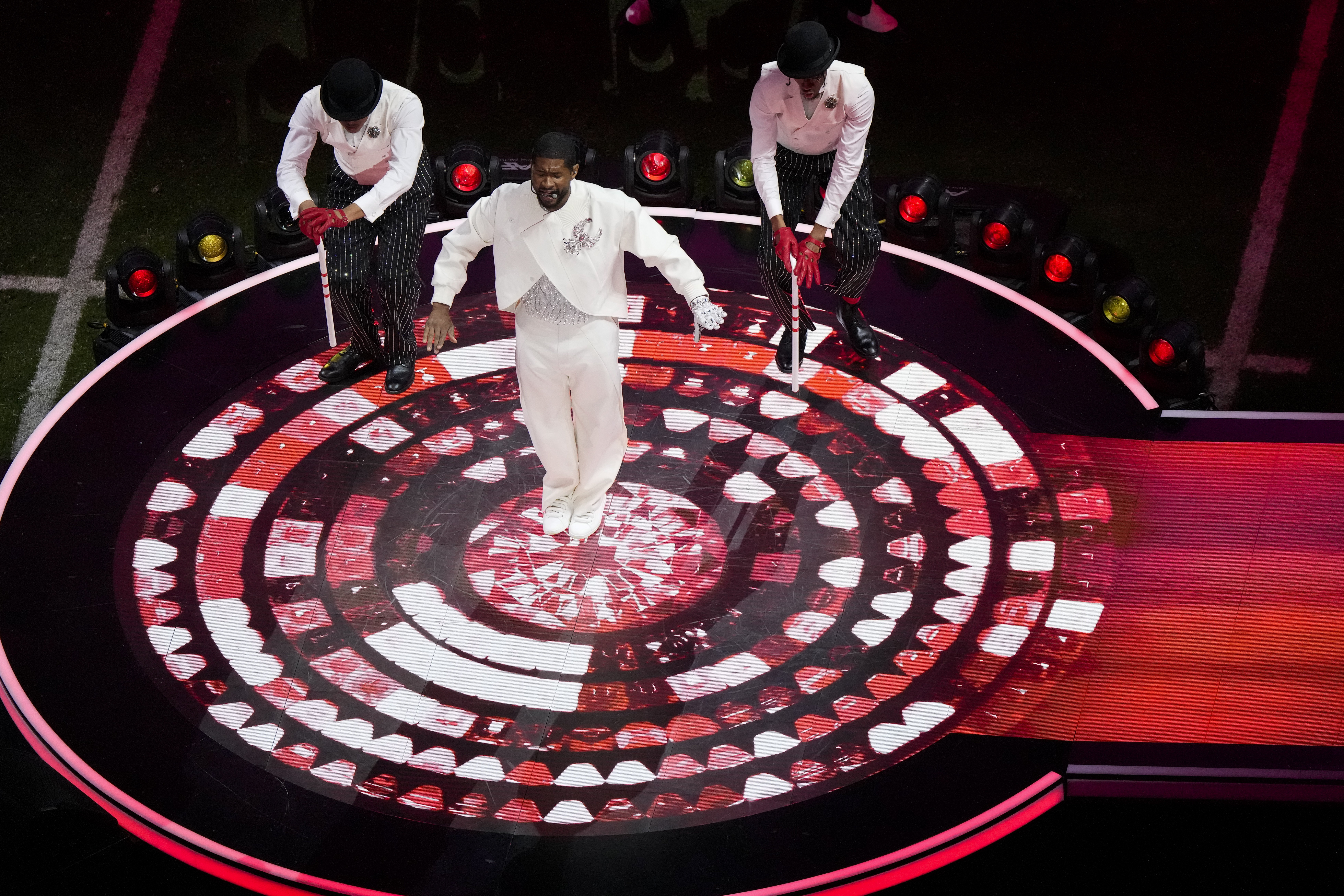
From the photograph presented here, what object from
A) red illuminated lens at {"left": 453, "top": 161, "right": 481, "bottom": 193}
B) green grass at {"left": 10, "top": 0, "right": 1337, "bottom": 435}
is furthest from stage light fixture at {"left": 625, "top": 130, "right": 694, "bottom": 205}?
red illuminated lens at {"left": 453, "top": 161, "right": 481, "bottom": 193}

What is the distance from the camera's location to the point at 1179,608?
4.85 m

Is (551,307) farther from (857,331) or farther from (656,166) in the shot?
(656,166)

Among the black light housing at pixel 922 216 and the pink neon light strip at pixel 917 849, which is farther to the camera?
the black light housing at pixel 922 216

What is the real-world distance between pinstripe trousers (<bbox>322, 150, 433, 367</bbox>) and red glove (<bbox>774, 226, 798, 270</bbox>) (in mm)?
1319

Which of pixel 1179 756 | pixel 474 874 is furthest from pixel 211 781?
pixel 1179 756

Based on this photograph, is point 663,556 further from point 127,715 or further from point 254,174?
point 254,174

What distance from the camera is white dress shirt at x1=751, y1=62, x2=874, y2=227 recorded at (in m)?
5.00

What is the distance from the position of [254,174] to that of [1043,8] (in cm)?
406

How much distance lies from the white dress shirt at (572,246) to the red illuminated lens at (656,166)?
192 centimetres

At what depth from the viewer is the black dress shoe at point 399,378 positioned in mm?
5621

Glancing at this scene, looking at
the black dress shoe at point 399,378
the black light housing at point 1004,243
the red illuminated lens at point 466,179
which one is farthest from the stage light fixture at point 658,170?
the black dress shoe at point 399,378

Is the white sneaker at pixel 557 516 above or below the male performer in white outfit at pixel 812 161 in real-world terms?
below

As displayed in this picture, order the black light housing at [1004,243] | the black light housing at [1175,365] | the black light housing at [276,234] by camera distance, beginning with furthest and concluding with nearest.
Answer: the black light housing at [276,234]
the black light housing at [1004,243]
the black light housing at [1175,365]

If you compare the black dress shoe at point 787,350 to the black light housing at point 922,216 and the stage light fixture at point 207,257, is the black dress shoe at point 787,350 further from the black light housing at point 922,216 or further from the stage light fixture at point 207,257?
the stage light fixture at point 207,257
